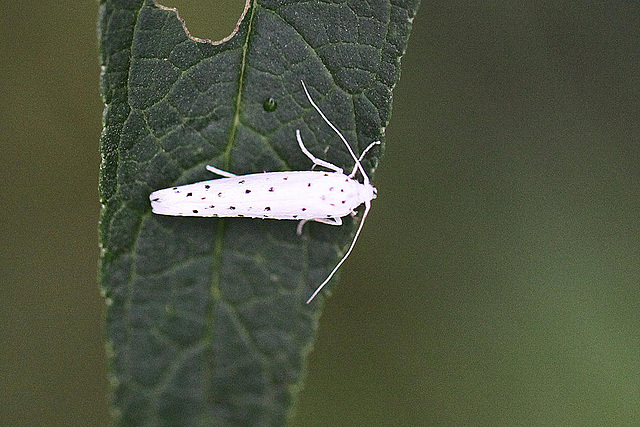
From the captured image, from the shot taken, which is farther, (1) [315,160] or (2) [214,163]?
(1) [315,160]

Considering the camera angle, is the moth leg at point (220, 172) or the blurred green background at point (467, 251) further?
the blurred green background at point (467, 251)

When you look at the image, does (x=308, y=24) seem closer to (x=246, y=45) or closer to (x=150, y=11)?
(x=246, y=45)

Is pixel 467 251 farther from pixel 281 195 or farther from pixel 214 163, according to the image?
pixel 214 163

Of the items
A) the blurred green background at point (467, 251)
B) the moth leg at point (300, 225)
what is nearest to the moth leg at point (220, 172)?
the moth leg at point (300, 225)

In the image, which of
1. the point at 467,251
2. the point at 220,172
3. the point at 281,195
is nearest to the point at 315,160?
the point at 281,195

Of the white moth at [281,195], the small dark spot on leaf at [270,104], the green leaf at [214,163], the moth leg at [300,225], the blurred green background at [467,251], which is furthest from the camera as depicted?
the blurred green background at [467,251]

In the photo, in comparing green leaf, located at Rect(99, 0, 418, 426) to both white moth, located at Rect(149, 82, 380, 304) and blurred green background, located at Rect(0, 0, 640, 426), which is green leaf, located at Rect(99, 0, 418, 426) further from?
blurred green background, located at Rect(0, 0, 640, 426)

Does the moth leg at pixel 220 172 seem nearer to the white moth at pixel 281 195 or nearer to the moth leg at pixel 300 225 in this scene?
the white moth at pixel 281 195
